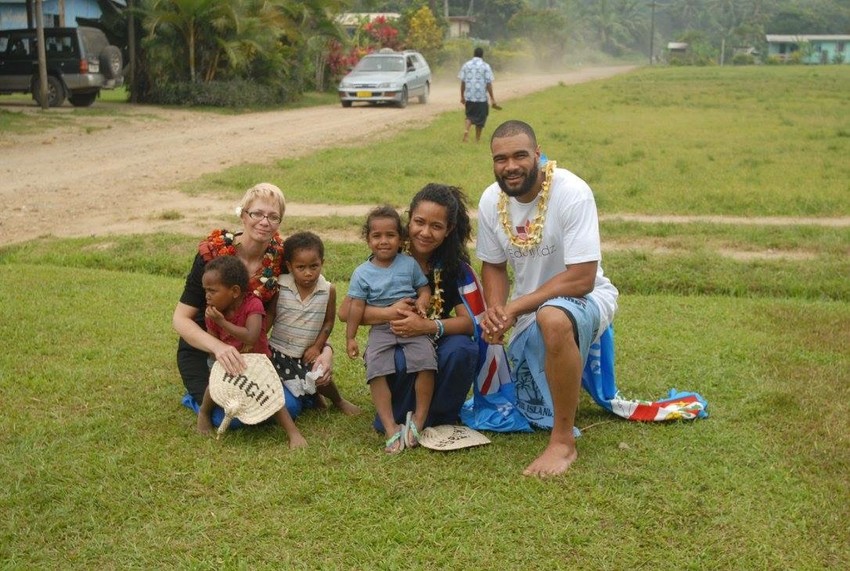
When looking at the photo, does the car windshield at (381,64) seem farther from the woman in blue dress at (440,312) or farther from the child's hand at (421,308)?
the child's hand at (421,308)

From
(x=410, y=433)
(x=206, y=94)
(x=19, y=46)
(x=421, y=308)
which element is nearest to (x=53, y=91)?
(x=19, y=46)

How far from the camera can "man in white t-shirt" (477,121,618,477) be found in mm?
4180

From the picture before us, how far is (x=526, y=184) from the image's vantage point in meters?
4.37

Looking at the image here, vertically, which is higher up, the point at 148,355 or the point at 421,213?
the point at 421,213

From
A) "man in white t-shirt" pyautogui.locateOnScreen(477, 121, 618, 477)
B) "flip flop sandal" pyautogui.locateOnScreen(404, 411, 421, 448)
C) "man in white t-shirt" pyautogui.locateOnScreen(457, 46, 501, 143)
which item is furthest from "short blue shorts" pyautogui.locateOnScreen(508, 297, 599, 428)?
"man in white t-shirt" pyautogui.locateOnScreen(457, 46, 501, 143)

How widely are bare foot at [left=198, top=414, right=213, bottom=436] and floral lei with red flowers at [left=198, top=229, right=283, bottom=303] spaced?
60cm

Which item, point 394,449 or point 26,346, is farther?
point 26,346

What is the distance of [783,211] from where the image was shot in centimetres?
1038

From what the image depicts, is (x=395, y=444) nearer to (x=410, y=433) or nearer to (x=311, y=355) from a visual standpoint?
(x=410, y=433)

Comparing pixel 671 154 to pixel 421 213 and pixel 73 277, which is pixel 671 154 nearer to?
pixel 73 277

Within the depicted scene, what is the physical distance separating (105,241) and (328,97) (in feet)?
75.9

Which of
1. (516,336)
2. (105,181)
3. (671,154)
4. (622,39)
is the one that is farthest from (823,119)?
A: (622,39)

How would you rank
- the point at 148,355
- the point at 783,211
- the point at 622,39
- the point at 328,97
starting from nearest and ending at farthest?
the point at 148,355 → the point at 783,211 → the point at 328,97 → the point at 622,39

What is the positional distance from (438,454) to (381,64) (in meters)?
24.6
